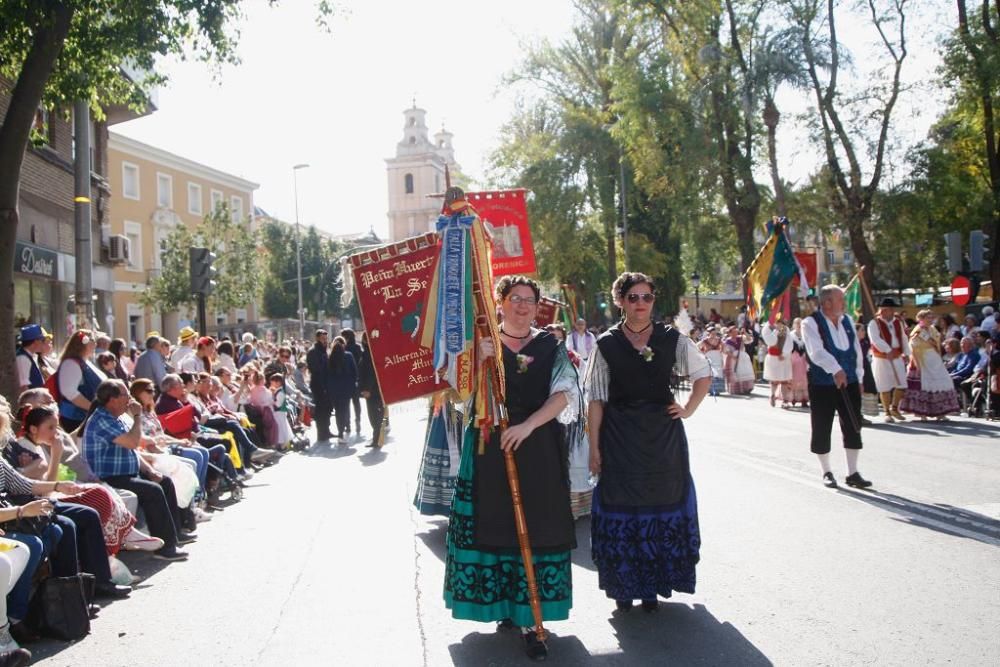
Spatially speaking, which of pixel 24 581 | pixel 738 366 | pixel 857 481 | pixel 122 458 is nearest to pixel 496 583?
pixel 24 581

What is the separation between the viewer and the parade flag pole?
4941 millimetres

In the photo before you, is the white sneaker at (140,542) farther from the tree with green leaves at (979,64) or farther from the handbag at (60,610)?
the tree with green leaves at (979,64)

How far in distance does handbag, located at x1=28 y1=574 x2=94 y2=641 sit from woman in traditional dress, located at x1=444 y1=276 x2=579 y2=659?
2.17m

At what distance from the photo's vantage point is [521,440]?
4.85 metres

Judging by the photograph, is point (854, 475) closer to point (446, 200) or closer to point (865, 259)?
point (446, 200)

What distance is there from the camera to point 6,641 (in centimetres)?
485

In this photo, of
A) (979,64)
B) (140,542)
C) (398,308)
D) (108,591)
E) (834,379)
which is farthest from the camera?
(979,64)

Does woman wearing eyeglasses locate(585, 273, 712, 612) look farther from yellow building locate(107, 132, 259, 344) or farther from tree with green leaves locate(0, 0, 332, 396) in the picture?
yellow building locate(107, 132, 259, 344)

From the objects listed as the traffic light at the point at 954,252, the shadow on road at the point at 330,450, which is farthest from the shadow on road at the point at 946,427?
the shadow on road at the point at 330,450

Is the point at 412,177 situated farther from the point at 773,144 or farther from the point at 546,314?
the point at 546,314

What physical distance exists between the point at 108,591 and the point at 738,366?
19.0 metres

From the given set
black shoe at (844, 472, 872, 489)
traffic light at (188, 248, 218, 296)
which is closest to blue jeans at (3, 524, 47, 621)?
black shoe at (844, 472, 872, 489)

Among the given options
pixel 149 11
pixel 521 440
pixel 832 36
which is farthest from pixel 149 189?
pixel 521 440

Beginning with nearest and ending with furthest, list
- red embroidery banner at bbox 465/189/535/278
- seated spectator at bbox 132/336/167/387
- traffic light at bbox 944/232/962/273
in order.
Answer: red embroidery banner at bbox 465/189/535/278, seated spectator at bbox 132/336/167/387, traffic light at bbox 944/232/962/273
